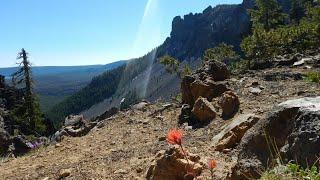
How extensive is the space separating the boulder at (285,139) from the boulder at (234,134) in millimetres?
3824

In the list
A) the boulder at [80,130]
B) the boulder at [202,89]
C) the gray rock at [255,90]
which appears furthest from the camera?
the boulder at [80,130]

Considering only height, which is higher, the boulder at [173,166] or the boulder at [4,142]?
the boulder at [173,166]

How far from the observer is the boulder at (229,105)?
48.5 feet

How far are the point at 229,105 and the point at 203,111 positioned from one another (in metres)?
0.86

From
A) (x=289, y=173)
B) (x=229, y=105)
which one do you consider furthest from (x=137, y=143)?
(x=289, y=173)

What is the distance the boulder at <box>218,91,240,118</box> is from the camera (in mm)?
14781

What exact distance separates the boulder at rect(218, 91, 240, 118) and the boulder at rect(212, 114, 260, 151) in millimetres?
2767

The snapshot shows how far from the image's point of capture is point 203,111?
50.3ft

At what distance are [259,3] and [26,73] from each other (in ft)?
107

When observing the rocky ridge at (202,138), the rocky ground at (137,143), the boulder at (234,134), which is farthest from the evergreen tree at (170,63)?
the boulder at (234,134)

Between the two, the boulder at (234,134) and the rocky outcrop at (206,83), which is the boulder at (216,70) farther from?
the boulder at (234,134)

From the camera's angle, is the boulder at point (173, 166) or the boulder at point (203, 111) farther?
the boulder at point (203, 111)

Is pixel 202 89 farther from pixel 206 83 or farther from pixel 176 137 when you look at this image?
pixel 176 137

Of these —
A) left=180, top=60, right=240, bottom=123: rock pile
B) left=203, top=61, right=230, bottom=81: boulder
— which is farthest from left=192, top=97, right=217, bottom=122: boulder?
left=203, top=61, right=230, bottom=81: boulder
